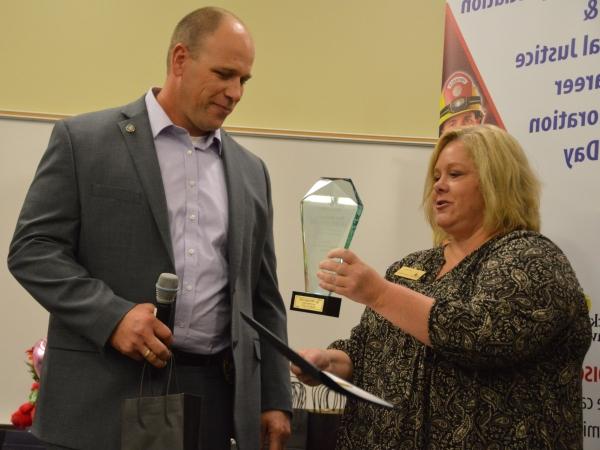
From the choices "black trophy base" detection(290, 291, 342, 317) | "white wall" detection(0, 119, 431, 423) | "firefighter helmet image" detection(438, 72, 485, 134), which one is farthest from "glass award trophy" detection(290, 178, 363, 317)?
"white wall" detection(0, 119, 431, 423)

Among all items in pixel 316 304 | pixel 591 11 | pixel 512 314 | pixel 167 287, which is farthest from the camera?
pixel 591 11

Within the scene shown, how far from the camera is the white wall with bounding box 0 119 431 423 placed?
379cm

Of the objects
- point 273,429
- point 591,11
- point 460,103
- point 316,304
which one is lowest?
point 273,429

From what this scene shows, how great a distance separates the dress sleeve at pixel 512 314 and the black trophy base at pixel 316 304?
0.24 m

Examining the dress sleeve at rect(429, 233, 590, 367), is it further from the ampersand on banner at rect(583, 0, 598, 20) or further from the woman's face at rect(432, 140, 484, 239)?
the ampersand on banner at rect(583, 0, 598, 20)

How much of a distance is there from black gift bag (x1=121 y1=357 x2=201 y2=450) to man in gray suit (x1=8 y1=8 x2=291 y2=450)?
0.35 feet

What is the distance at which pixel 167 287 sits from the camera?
1.72 metres

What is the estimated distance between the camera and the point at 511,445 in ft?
6.15

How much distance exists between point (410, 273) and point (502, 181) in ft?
1.26

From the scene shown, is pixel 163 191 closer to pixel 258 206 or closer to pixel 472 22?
pixel 258 206

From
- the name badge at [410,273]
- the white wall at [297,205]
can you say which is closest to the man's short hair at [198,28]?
the name badge at [410,273]

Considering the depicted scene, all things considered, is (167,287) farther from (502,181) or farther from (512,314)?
(502,181)

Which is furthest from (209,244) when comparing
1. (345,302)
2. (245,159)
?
(345,302)

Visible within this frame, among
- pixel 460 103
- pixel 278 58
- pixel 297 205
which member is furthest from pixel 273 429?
pixel 278 58
